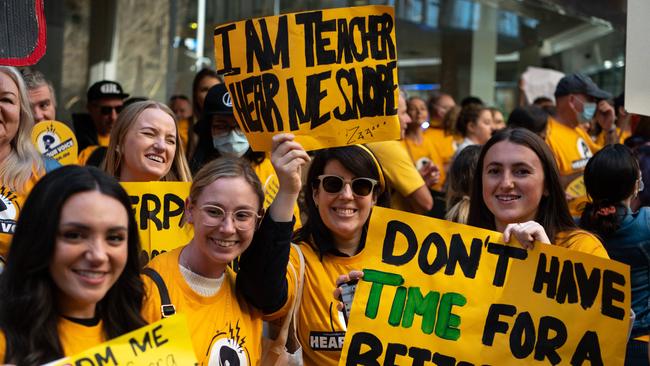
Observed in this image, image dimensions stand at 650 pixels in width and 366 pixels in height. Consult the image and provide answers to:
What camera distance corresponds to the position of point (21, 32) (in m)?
4.26

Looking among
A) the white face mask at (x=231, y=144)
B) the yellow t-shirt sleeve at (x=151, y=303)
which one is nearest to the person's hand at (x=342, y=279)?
the yellow t-shirt sleeve at (x=151, y=303)

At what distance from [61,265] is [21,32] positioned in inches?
62.8

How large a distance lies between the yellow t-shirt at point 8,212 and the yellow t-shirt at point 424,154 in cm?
532

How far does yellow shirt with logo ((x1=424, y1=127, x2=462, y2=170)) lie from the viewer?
1001 centimetres

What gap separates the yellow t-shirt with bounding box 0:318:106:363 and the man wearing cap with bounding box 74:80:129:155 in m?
5.42

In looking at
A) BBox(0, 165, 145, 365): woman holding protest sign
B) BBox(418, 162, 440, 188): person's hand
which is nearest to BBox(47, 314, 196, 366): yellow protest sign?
BBox(0, 165, 145, 365): woman holding protest sign

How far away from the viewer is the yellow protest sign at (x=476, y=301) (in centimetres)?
388

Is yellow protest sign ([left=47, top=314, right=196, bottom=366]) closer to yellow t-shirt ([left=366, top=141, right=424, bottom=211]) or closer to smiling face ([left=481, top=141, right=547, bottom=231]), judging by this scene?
smiling face ([left=481, top=141, right=547, bottom=231])

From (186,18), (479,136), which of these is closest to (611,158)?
(479,136)

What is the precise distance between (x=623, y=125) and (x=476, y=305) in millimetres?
6330

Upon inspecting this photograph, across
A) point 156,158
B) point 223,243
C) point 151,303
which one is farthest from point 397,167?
point 151,303

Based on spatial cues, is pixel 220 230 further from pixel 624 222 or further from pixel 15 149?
pixel 624 222

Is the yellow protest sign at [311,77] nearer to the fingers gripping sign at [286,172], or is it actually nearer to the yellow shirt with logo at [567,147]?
the fingers gripping sign at [286,172]

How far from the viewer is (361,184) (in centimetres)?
461
